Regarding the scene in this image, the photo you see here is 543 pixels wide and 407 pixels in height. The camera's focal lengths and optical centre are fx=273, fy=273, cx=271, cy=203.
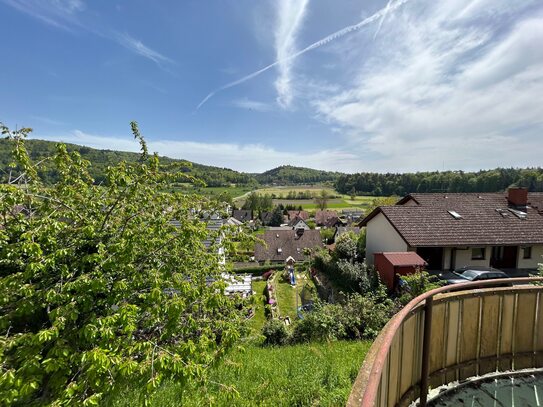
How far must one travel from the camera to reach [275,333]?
7965 millimetres

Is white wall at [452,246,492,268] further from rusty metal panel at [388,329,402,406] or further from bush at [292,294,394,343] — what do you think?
rusty metal panel at [388,329,402,406]

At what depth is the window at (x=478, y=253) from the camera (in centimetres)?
1501

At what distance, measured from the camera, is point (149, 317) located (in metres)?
3.72

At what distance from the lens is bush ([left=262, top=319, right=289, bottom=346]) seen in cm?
773

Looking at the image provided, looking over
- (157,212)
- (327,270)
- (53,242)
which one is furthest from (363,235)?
(53,242)

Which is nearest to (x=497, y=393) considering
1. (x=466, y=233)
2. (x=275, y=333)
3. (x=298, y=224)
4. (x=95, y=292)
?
(x=95, y=292)

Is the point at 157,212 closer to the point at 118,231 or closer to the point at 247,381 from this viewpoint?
the point at 118,231

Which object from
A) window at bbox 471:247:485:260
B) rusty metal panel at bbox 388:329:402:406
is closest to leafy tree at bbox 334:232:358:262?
window at bbox 471:247:485:260

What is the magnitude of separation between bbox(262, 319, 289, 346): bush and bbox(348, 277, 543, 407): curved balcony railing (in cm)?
517

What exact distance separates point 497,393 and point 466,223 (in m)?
14.9

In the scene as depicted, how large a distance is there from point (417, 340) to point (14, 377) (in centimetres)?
386

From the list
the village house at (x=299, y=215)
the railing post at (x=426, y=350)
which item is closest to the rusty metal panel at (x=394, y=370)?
the railing post at (x=426, y=350)

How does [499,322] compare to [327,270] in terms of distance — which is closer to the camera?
[499,322]

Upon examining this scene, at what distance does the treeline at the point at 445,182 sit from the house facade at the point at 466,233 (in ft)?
172
